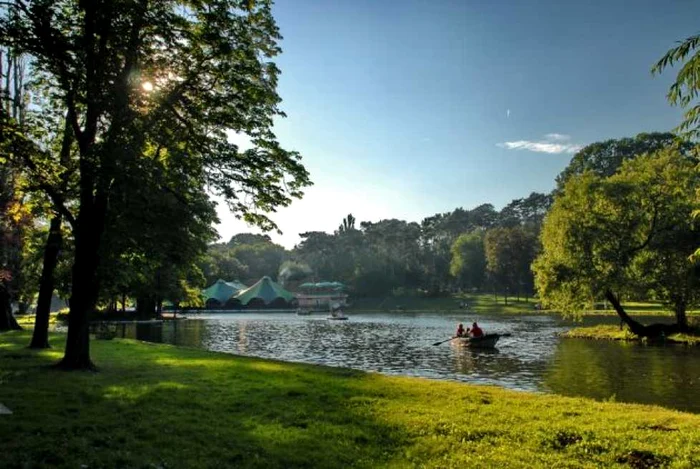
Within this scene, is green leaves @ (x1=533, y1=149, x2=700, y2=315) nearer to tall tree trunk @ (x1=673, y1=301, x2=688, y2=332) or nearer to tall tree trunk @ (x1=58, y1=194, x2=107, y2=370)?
tall tree trunk @ (x1=673, y1=301, x2=688, y2=332)

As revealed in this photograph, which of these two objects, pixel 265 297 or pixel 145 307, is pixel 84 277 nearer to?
pixel 145 307

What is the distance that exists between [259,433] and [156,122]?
28.7 feet

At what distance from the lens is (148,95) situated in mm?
13359

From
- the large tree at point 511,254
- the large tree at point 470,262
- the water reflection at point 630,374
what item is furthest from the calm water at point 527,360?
the large tree at point 470,262

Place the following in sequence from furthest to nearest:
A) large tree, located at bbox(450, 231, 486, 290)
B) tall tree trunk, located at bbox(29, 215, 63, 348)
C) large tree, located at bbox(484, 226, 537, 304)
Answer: large tree, located at bbox(450, 231, 486, 290), large tree, located at bbox(484, 226, 537, 304), tall tree trunk, located at bbox(29, 215, 63, 348)

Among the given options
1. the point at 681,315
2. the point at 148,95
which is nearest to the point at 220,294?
the point at 681,315

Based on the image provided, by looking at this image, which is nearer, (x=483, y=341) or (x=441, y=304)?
(x=483, y=341)

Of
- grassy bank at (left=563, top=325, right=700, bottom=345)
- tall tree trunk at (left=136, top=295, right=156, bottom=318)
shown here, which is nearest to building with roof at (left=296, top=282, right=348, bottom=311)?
tall tree trunk at (left=136, top=295, right=156, bottom=318)

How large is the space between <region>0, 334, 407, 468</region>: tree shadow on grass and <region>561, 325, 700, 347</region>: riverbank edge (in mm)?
28313

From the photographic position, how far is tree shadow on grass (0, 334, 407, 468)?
7.56 m

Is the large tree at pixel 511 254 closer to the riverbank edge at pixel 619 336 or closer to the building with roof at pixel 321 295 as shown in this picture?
the building with roof at pixel 321 295

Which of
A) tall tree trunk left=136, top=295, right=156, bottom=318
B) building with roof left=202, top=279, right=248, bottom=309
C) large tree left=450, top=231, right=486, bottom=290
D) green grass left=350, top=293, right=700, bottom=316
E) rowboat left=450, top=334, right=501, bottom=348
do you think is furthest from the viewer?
large tree left=450, top=231, right=486, bottom=290

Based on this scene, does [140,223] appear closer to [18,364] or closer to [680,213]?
[18,364]

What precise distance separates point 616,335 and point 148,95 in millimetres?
35715
